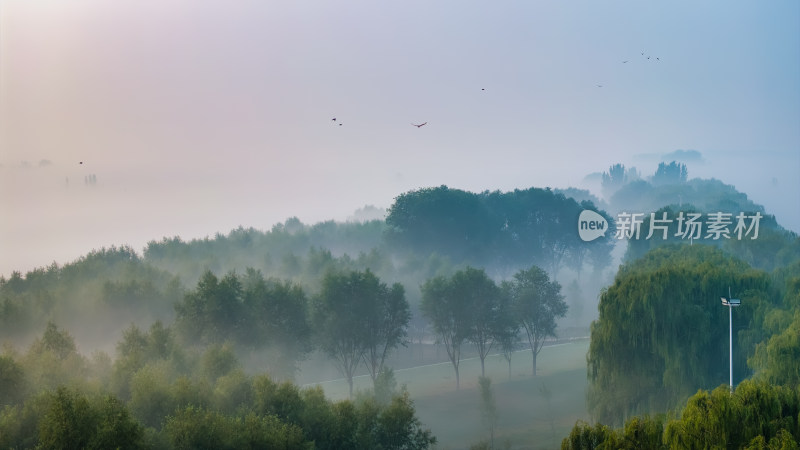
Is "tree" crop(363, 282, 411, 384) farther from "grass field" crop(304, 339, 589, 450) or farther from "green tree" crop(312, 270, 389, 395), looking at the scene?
"grass field" crop(304, 339, 589, 450)

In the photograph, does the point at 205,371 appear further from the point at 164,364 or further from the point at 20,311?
the point at 20,311

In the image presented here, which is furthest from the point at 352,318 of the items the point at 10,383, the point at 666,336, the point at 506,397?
the point at 10,383

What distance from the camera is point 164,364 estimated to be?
36062 mm

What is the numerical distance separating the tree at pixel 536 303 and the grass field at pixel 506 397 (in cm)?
290

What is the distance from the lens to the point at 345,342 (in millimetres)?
50156

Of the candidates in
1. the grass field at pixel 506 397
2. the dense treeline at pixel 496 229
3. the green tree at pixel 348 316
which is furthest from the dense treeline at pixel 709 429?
the dense treeline at pixel 496 229

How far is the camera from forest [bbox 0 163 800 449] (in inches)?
893

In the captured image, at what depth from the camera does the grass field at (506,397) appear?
4184 centimetres

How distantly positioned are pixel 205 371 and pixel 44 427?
1425cm

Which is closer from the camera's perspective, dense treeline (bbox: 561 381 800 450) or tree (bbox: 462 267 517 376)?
dense treeline (bbox: 561 381 800 450)

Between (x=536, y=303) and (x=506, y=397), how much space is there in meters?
8.92

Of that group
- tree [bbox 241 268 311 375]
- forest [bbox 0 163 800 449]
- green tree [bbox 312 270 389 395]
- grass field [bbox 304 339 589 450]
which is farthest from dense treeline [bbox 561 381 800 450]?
green tree [bbox 312 270 389 395]

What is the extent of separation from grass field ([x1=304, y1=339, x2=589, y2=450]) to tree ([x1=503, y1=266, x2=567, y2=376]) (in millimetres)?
2905

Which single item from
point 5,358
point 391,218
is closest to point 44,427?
point 5,358
